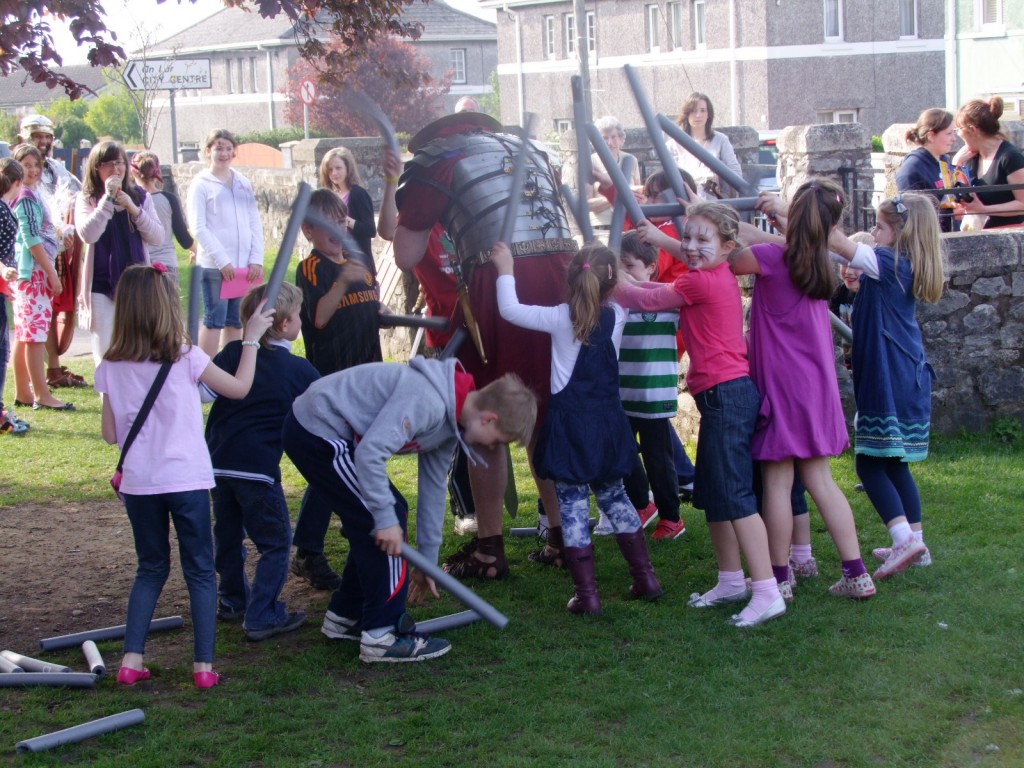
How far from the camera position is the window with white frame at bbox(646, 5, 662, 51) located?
35138 mm

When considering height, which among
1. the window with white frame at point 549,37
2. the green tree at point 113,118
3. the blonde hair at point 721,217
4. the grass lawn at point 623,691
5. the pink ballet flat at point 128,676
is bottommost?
the grass lawn at point 623,691

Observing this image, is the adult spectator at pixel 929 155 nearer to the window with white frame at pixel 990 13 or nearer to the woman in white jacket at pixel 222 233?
the woman in white jacket at pixel 222 233

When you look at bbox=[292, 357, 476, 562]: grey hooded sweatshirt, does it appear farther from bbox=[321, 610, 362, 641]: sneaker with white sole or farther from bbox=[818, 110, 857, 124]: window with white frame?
bbox=[818, 110, 857, 124]: window with white frame

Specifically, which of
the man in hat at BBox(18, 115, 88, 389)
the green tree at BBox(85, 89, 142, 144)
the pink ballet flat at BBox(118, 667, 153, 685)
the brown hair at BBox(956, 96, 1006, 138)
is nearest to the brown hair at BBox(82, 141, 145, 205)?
the man in hat at BBox(18, 115, 88, 389)

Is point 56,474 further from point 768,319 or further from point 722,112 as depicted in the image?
point 722,112

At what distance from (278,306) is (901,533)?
2672mm

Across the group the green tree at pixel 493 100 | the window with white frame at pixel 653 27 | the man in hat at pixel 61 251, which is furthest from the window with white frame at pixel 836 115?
the man in hat at pixel 61 251

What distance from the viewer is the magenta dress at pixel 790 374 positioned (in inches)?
185

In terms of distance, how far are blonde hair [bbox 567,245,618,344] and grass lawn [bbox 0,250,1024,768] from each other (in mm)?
1133

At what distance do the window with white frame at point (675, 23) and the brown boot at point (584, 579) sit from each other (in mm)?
31826

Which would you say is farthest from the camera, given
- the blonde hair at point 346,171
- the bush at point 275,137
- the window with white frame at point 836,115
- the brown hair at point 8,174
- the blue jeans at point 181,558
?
the bush at point 275,137

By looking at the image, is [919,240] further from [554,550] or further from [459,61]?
[459,61]

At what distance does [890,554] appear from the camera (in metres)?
5.11

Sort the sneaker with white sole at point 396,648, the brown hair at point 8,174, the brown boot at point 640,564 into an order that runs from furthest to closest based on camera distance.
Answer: the brown hair at point 8,174 → the brown boot at point 640,564 → the sneaker with white sole at point 396,648
